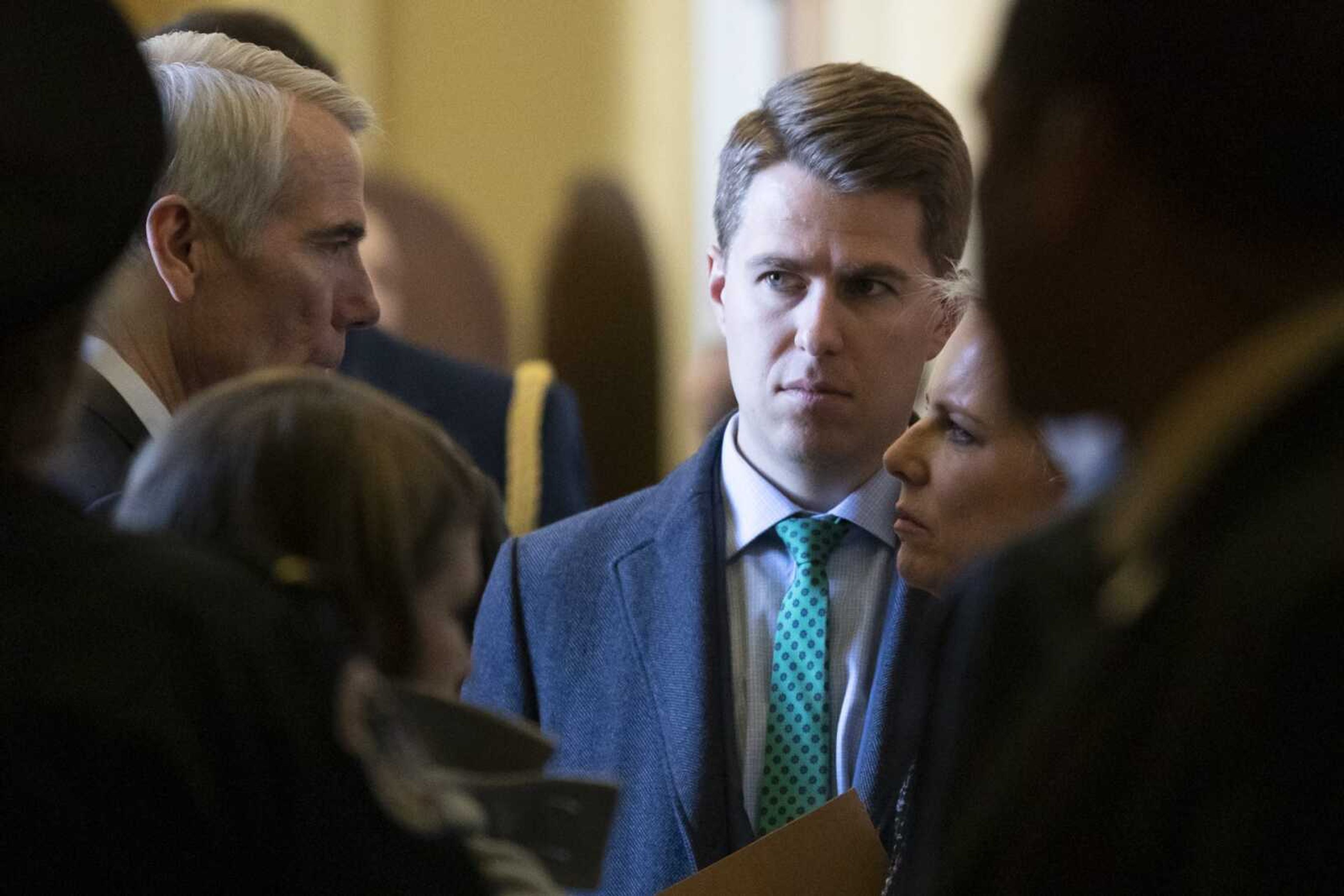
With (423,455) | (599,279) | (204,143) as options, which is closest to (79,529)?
(423,455)

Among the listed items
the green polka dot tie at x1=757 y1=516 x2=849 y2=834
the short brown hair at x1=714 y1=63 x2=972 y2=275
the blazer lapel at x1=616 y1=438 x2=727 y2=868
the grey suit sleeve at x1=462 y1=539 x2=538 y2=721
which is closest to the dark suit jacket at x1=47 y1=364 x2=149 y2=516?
the grey suit sleeve at x1=462 y1=539 x2=538 y2=721

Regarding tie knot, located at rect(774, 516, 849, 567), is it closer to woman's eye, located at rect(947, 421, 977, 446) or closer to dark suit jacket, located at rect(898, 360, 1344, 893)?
woman's eye, located at rect(947, 421, 977, 446)

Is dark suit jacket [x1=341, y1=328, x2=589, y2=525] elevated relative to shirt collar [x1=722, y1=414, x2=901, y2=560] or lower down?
lower down

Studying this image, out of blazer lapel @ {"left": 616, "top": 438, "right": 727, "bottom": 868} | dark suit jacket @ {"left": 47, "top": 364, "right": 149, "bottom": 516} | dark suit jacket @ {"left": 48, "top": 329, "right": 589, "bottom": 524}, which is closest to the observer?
dark suit jacket @ {"left": 47, "top": 364, "right": 149, "bottom": 516}

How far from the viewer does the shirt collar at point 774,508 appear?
232 centimetres

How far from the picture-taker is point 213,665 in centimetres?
105

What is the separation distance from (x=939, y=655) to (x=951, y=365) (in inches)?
40.8

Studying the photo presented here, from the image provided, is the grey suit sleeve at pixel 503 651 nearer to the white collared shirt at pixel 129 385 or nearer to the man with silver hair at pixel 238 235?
the man with silver hair at pixel 238 235

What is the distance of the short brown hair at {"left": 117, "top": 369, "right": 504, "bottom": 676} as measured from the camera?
1.15 meters

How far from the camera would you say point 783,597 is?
2.28 metres

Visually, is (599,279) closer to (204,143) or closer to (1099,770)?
(204,143)

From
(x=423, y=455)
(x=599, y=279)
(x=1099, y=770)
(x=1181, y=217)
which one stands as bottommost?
(x=599, y=279)

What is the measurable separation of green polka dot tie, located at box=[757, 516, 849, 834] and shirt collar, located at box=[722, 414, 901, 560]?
0.11 ft

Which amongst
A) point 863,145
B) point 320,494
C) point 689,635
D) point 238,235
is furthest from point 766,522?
point 320,494
